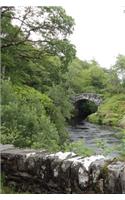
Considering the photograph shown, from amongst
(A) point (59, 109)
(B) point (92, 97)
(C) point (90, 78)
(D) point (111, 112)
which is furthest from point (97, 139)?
(B) point (92, 97)

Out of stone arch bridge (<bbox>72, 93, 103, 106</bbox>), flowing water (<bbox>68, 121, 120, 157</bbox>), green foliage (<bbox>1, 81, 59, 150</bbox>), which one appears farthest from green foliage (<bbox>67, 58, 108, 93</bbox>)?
green foliage (<bbox>1, 81, 59, 150</bbox>)

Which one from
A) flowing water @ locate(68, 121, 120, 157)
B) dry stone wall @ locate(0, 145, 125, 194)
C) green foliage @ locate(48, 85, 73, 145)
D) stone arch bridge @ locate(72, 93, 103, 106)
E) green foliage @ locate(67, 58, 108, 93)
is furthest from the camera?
stone arch bridge @ locate(72, 93, 103, 106)

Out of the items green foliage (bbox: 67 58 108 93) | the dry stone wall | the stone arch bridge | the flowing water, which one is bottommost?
the flowing water

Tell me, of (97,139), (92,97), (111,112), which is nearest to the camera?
(97,139)

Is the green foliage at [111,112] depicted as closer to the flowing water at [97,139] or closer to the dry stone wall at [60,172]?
the flowing water at [97,139]

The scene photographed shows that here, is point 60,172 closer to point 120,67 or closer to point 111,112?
point 111,112

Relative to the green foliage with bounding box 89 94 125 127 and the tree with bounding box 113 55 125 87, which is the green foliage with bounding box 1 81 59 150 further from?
the tree with bounding box 113 55 125 87

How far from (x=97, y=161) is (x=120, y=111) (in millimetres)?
27024

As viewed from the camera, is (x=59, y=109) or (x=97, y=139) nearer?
(x=97, y=139)

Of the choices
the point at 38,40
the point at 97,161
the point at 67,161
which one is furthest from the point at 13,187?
the point at 38,40

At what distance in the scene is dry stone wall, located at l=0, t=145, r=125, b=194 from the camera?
3.02m

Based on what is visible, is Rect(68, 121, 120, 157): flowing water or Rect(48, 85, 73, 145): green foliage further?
Answer: Rect(48, 85, 73, 145): green foliage

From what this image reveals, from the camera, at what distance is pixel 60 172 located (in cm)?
331

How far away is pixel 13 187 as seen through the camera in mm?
3631
